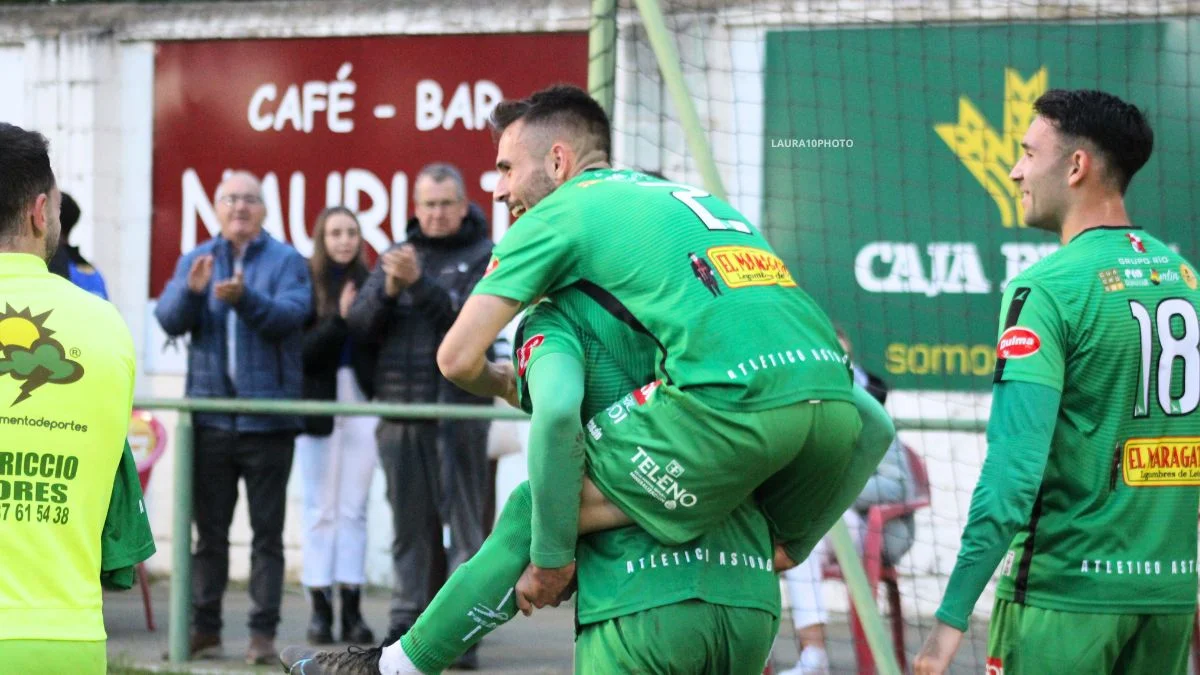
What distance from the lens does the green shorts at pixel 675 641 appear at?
3.47 m

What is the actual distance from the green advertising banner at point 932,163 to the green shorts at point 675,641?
15.3ft

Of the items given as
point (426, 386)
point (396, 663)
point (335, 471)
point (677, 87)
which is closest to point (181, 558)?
point (335, 471)

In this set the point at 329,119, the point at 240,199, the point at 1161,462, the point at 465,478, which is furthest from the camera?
the point at 329,119

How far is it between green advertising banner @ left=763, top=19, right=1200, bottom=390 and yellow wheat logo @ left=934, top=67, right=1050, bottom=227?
1cm

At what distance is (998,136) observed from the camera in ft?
29.2

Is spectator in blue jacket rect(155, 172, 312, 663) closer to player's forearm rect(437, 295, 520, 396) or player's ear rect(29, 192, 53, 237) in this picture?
player's ear rect(29, 192, 53, 237)

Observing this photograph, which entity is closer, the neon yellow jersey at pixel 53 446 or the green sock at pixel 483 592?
the neon yellow jersey at pixel 53 446

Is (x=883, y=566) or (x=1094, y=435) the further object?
(x=883, y=566)

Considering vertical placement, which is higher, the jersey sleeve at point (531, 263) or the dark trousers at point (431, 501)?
the jersey sleeve at point (531, 263)

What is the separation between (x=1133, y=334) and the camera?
3.86 m

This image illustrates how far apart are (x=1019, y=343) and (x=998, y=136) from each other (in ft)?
17.5

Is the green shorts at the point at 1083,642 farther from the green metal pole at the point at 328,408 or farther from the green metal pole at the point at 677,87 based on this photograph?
the green metal pole at the point at 328,408

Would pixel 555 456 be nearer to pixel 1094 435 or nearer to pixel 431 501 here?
pixel 1094 435

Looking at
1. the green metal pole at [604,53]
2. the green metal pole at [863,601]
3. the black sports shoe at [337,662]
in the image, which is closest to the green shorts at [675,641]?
the black sports shoe at [337,662]
